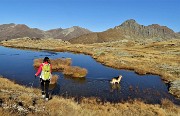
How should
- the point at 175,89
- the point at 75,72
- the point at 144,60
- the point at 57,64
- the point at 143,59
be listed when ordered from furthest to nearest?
1. the point at 143,59
2. the point at 144,60
3. the point at 57,64
4. the point at 75,72
5. the point at 175,89

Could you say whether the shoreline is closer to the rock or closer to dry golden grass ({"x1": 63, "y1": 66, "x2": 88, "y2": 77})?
the rock

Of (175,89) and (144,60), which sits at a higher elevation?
(144,60)

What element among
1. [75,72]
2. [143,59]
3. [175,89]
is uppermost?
[143,59]

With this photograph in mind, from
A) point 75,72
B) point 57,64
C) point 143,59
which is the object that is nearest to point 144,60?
point 143,59

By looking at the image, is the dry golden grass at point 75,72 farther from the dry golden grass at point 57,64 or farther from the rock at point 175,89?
the rock at point 175,89

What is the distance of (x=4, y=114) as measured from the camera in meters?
11.1

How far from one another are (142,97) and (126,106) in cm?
655

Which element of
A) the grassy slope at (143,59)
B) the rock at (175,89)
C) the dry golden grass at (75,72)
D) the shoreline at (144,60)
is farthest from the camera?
the grassy slope at (143,59)

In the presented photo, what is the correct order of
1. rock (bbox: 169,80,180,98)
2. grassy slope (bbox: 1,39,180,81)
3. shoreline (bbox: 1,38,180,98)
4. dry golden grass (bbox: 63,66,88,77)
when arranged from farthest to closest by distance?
grassy slope (bbox: 1,39,180,81), shoreline (bbox: 1,38,180,98), dry golden grass (bbox: 63,66,88,77), rock (bbox: 169,80,180,98)

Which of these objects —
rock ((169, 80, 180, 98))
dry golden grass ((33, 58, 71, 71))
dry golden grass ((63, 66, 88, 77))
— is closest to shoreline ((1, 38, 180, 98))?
rock ((169, 80, 180, 98))

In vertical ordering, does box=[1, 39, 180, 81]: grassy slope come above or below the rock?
above

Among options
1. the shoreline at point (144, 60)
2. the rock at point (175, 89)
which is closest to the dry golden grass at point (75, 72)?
the shoreline at point (144, 60)

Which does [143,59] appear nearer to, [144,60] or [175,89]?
[144,60]

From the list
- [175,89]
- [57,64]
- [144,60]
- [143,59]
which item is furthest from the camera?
[143,59]
